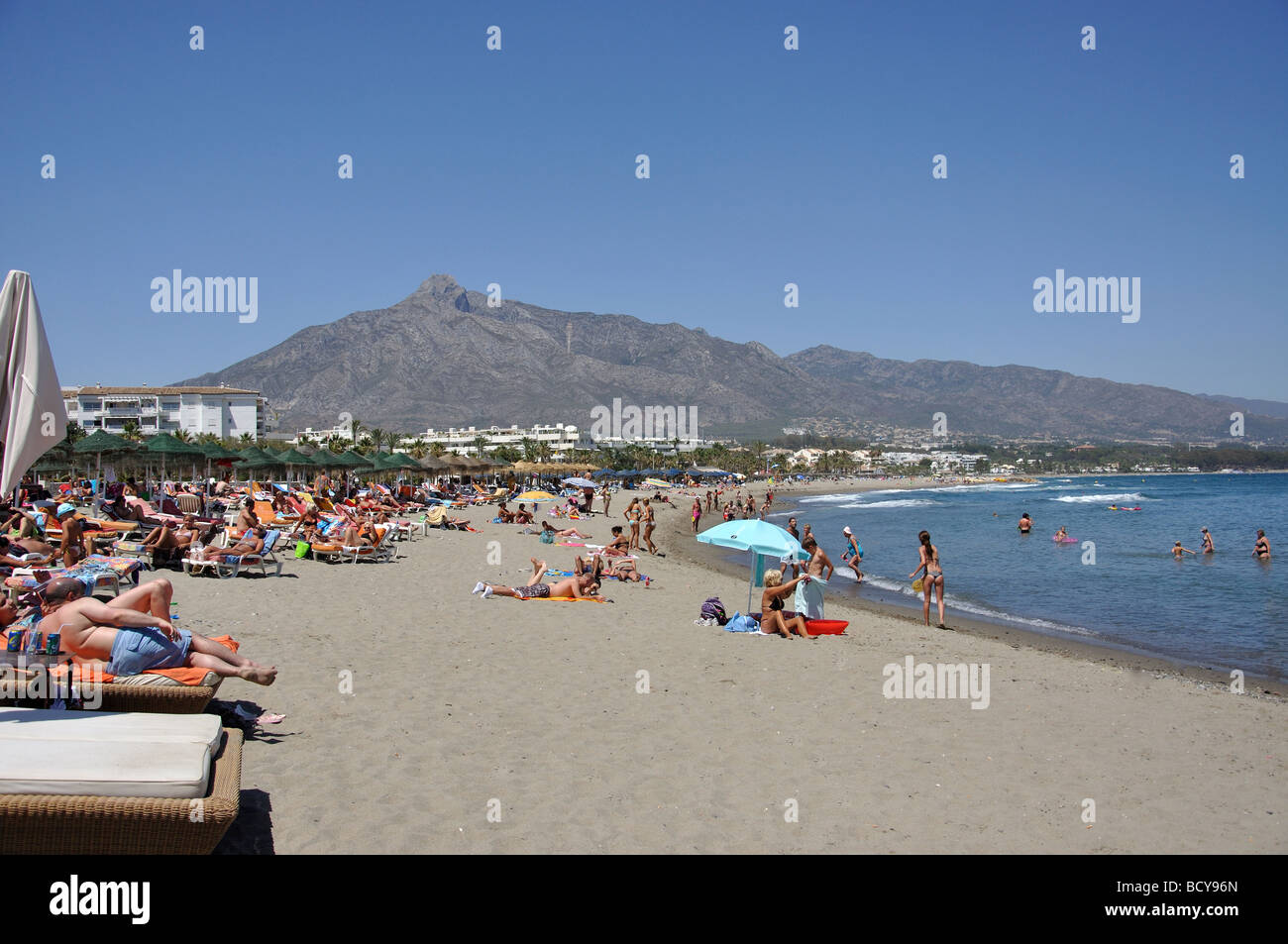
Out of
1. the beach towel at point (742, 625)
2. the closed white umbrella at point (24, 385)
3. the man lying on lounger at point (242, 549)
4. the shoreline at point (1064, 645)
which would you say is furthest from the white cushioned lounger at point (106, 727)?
the shoreline at point (1064, 645)

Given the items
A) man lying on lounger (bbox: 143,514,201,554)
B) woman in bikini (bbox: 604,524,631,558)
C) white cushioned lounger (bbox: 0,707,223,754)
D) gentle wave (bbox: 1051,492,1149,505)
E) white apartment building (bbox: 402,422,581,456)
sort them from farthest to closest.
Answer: white apartment building (bbox: 402,422,581,456) → gentle wave (bbox: 1051,492,1149,505) → woman in bikini (bbox: 604,524,631,558) → man lying on lounger (bbox: 143,514,201,554) → white cushioned lounger (bbox: 0,707,223,754)

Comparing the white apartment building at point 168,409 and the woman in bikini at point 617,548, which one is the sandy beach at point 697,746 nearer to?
the woman in bikini at point 617,548

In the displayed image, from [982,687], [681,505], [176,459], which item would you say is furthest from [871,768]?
[681,505]

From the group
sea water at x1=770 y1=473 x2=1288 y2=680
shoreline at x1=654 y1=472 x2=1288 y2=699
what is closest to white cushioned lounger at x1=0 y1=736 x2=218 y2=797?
shoreline at x1=654 y1=472 x2=1288 y2=699

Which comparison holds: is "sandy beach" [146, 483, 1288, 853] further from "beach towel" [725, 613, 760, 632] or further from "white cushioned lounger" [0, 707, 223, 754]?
"white cushioned lounger" [0, 707, 223, 754]

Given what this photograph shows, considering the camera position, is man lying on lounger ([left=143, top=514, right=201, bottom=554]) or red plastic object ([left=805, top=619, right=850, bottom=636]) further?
man lying on lounger ([left=143, top=514, right=201, bottom=554])

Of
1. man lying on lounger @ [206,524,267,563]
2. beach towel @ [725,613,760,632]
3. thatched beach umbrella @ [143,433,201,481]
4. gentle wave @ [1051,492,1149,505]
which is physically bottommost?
gentle wave @ [1051,492,1149,505]

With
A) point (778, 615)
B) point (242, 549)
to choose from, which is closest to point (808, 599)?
point (778, 615)

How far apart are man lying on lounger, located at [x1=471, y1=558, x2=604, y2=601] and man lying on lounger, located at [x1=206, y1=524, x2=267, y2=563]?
10.6ft

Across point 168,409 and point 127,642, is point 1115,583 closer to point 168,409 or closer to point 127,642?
point 127,642

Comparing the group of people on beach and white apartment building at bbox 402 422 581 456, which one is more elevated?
white apartment building at bbox 402 422 581 456

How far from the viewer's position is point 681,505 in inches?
2131

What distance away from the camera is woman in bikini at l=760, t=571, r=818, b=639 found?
991 cm
